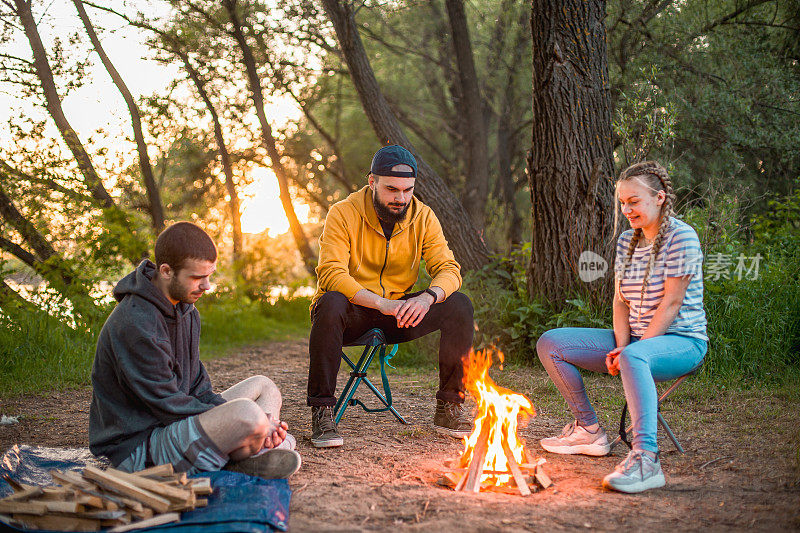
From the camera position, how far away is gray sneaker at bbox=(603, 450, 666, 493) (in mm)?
2947

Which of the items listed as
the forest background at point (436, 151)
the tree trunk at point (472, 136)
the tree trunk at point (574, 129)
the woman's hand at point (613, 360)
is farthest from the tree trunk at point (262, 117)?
the woman's hand at point (613, 360)

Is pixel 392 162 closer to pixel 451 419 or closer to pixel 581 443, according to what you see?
pixel 451 419

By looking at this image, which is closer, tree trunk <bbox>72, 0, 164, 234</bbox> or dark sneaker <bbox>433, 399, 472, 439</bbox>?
dark sneaker <bbox>433, 399, 472, 439</bbox>

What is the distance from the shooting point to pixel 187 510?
8.34 ft

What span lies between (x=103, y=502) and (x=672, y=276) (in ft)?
8.63

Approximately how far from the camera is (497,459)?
3.13m

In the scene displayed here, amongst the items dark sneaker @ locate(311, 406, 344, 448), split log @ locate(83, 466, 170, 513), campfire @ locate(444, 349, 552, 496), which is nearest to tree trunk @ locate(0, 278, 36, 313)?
dark sneaker @ locate(311, 406, 344, 448)

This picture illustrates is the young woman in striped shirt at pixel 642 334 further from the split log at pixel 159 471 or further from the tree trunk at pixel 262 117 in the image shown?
the tree trunk at pixel 262 117

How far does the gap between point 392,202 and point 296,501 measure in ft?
6.19

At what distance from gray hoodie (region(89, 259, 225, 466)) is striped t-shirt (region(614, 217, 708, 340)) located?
7.07 feet

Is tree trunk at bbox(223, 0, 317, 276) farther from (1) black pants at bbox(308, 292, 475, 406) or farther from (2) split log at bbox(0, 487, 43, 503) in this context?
(2) split log at bbox(0, 487, 43, 503)

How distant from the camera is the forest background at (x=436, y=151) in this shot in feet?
19.5

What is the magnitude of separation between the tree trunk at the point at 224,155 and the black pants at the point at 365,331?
7.18 meters

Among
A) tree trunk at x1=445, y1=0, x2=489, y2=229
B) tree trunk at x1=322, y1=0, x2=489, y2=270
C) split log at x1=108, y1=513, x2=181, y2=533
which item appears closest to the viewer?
split log at x1=108, y1=513, x2=181, y2=533
